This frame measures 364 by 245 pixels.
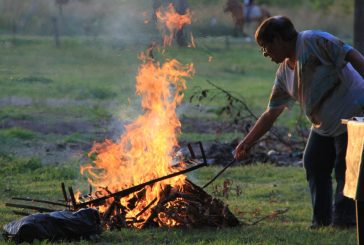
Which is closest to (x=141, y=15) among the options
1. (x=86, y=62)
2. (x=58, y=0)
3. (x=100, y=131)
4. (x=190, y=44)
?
(x=190, y=44)

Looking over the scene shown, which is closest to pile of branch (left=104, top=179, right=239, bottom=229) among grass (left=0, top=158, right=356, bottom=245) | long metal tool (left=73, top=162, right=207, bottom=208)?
grass (left=0, top=158, right=356, bottom=245)

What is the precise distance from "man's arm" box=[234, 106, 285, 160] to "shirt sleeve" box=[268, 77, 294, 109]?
0.04 metres

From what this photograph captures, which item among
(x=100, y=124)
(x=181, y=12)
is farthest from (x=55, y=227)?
(x=100, y=124)

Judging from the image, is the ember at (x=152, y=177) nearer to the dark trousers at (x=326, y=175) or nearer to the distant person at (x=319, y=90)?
the distant person at (x=319, y=90)

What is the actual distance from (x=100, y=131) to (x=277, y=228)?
29.7 feet

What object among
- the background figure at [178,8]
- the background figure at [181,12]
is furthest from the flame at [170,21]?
the background figure at [181,12]

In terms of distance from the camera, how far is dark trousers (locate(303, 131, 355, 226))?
27.2 feet

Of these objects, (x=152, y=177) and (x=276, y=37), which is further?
(x=152, y=177)

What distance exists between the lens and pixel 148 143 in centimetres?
889

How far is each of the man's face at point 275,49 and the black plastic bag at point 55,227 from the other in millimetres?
2104

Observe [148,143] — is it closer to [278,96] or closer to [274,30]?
[278,96]

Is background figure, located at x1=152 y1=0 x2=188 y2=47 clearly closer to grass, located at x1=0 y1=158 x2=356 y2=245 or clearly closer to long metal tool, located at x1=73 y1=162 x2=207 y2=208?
grass, located at x1=0 y1=158 x2=356 y2=245

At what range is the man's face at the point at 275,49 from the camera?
778 cm

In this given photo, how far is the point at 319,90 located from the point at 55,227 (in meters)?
2.66
